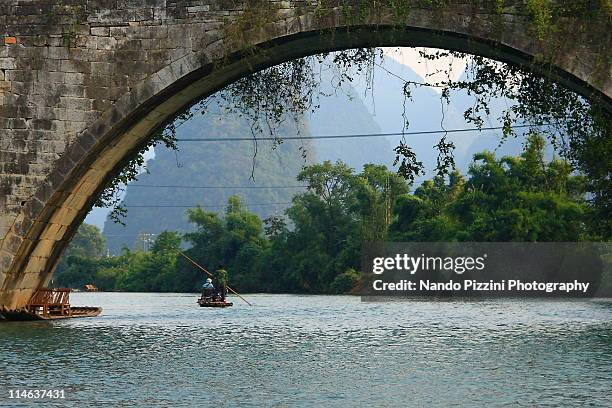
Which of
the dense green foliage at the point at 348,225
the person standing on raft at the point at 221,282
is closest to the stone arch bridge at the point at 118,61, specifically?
the person standing on raft at the point at 221,282

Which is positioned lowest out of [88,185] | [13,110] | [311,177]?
[88,185]

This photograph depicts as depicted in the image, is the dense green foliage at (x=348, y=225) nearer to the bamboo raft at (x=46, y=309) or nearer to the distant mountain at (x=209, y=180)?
the bamboo raft at (x=46, y=309)

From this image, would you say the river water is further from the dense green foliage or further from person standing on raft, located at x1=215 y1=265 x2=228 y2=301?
the dense green foliage

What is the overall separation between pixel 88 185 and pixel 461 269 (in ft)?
106

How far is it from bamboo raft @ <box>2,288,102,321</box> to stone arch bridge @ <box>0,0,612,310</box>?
910mm

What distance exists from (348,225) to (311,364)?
45690 mm

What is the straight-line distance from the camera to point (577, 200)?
144ft

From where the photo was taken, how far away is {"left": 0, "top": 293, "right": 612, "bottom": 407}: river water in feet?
29.2

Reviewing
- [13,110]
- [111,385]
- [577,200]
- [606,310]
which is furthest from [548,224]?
[111,385]

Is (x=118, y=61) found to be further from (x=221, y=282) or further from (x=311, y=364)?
(x=221, y=282)

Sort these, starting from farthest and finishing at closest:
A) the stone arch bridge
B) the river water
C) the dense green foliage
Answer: the dense green foliage
the stone arch bridge
the river water

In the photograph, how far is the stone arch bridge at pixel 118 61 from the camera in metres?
12.9

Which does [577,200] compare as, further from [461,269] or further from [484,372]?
[484,372]

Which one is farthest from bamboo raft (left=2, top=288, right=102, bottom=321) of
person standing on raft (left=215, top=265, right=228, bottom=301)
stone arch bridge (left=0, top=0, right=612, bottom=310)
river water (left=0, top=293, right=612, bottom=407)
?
person standing on raft (left=215, top=265, right=228, bottom=301)
